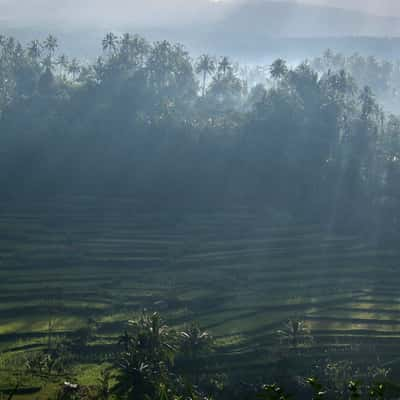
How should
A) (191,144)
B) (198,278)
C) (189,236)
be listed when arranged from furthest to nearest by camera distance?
(191,144) < (189,236) < (198,278)

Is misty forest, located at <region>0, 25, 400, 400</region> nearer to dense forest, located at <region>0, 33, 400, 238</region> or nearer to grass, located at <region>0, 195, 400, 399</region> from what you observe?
grass, located at <region>0, 195, 400, 399</region>

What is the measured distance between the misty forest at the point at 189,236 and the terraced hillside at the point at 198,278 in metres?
0.19

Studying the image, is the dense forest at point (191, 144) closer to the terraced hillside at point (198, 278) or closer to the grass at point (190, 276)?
the terraced hillside at point (198, 278)

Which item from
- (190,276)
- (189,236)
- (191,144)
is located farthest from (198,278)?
(191,144)

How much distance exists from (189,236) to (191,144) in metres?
24.1

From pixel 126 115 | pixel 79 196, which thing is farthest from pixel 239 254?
pixel 126 115

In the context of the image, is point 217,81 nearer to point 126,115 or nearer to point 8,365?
point 126,115

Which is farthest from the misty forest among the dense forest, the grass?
the dense forest

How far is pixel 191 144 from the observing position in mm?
79750

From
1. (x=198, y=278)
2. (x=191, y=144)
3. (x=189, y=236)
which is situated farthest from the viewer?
(x=191, y=144)

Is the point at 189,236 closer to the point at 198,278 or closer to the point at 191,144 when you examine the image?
the point at 198,278

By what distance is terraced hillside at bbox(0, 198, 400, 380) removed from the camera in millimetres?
39375

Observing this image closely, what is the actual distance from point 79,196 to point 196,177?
49.0 feet

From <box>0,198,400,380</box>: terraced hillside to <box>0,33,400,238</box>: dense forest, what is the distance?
7.06 m
